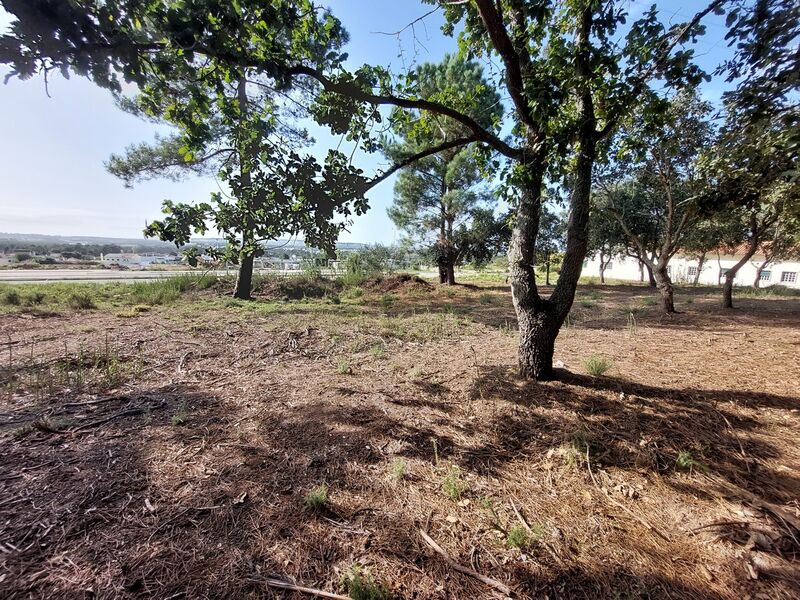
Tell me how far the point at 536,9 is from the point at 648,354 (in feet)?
13.2

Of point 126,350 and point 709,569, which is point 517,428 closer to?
point 709,569

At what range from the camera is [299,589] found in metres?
1.28

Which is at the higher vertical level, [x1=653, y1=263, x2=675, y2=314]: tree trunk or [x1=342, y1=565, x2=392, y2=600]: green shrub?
[x1=653, y1=263, x2=675, y2=314]: tree trunk

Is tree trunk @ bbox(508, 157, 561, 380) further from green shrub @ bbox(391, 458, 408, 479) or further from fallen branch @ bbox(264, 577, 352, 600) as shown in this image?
fallen branch @ bbox(264, 577, 352, 600)

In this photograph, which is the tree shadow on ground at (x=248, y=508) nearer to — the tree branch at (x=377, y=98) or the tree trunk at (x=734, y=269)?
the tree branch at (x=377, y=98)

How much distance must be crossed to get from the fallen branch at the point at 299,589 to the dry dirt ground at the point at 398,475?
0.02m

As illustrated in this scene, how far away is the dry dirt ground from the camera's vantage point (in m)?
1.36

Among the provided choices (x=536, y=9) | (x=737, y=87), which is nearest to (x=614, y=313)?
(x=737, y=87)

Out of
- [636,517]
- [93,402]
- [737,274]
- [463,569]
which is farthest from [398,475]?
[737,274]

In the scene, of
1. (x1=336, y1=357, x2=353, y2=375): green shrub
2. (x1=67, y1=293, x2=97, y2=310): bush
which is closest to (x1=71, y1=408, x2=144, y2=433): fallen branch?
(x1=336, y1=357, x2=353, y2=375): green shrub

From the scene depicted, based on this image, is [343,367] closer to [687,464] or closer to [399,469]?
[399,469]

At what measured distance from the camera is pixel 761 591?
1.27m

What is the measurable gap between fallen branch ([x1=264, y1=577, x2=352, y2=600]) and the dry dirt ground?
0.02m

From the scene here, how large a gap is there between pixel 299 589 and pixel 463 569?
681 millimetres
